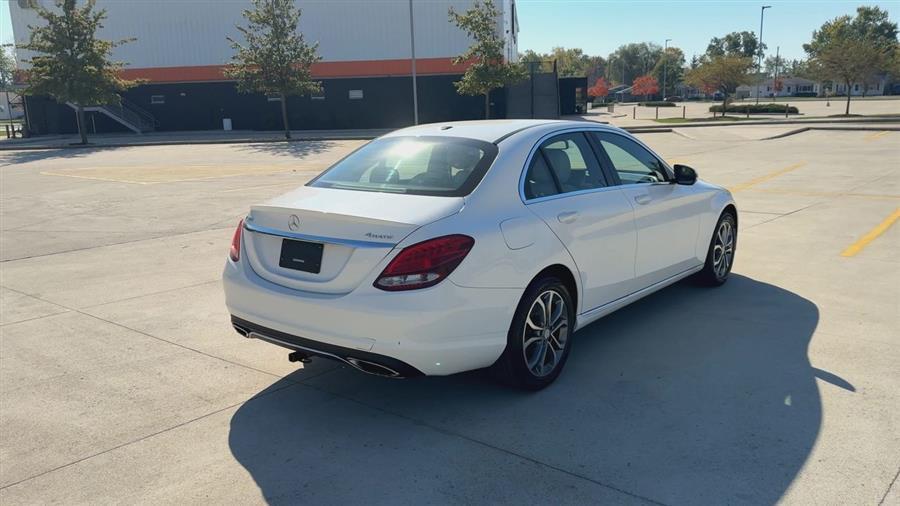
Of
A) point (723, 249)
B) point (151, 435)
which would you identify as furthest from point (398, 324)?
point (723, 249)

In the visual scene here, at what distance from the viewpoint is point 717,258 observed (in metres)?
6.47

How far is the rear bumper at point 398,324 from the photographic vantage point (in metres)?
3.54

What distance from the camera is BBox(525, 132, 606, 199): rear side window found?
4.41 metres

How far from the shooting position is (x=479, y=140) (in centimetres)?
453

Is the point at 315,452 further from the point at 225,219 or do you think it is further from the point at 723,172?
the point at 723,172

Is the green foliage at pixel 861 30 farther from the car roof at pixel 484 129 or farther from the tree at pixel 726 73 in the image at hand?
the car roof at pixel 484 129

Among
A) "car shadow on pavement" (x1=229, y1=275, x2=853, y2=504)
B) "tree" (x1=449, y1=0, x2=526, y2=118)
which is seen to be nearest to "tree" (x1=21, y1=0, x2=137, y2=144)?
"tree" (x1=449, y1=0, x2=526, y2=118)

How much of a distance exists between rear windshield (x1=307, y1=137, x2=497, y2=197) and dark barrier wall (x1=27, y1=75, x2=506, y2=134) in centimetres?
3842

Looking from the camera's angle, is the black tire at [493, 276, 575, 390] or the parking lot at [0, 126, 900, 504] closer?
the parking lot at [0, 126, 900, 504]

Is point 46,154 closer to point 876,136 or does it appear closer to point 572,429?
point 572,429

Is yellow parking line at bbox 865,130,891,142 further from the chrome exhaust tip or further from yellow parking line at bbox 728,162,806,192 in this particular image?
the chrome exhaust tip

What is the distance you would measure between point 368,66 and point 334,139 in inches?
406

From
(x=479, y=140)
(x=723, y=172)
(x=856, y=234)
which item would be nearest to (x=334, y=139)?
(x=723, y=172)

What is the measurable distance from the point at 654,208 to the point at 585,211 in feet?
3.31
